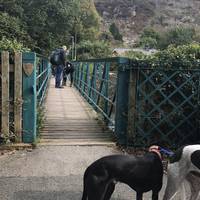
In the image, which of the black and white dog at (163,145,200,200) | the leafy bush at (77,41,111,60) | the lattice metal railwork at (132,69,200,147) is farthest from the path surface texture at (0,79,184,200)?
the leafy bush at (77,41,111,60)

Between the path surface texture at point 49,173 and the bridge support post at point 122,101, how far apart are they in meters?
0.42

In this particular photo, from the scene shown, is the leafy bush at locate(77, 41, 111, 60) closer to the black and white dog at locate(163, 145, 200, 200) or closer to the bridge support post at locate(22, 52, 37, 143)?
the bridge support post at locate(22, 52, 37, 143)

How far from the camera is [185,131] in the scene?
7.95m

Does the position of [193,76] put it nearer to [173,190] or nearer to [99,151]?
[99,151]

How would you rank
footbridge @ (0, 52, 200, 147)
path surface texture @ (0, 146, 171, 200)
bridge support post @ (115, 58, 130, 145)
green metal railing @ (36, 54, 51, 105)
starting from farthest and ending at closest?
green metal railing @ (36, 54, 51, 105)
bridge support post @ (115, 58, 130, 145)
footbridge @ (0, 52, 200, 147)
path surface texture @ (0, 146, 171, 200)

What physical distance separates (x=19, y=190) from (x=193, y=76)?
3.70 metres

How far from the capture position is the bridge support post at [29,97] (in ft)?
25.1

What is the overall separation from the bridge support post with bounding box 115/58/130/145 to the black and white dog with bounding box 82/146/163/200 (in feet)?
10.9

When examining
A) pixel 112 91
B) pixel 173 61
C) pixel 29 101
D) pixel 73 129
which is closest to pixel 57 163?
pixel 29 101

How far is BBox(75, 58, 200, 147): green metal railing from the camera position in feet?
25.5

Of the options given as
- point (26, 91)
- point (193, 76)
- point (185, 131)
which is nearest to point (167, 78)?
point (193, 76)

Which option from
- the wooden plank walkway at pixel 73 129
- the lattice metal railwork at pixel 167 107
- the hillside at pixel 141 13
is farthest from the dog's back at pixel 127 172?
the hillside at pixel 141 13

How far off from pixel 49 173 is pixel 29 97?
180 cm

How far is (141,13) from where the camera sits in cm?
18175
